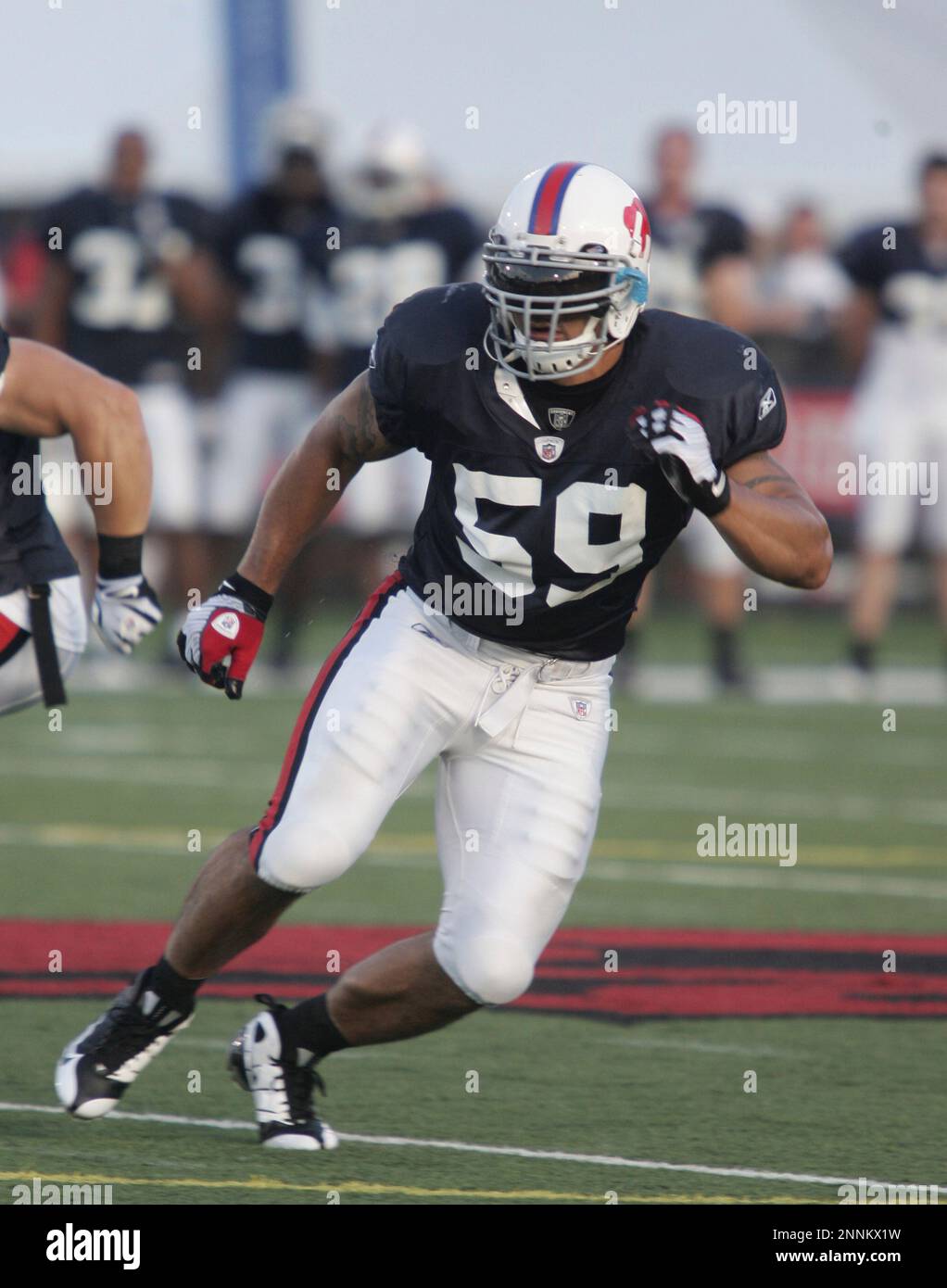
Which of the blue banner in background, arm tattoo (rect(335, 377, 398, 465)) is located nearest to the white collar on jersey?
arm tattoo (rect(335, 377, 398, 465))

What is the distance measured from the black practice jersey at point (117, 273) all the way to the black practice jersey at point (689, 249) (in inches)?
75.2

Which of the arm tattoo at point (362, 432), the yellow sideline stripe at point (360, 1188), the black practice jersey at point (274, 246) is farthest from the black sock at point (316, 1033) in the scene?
the black practice jersey at point (274, 246)

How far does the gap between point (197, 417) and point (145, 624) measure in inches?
331

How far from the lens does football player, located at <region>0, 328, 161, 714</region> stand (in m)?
4.07

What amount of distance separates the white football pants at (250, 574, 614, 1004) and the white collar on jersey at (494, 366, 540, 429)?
0.36 m

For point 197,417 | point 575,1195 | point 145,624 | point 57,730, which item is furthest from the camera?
point 197,417

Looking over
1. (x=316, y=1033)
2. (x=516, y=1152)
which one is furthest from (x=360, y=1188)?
(x=316, y=1033)

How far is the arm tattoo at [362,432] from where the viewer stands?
3928mm

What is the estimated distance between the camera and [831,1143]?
3.81 m

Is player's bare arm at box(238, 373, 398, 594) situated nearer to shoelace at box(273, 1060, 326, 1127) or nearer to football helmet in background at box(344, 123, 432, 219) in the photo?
shoelace at box(273, 1060, 326, 1127)

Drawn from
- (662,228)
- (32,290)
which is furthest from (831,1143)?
(32,290)

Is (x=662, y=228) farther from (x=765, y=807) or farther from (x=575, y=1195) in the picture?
(x=575, y=1195)

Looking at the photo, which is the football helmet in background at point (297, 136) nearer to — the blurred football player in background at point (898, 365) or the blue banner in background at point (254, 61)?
the blurred football player in background at point (898, 365)

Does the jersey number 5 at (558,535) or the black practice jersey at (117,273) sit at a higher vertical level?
the jersey number 5 at (558,535)
